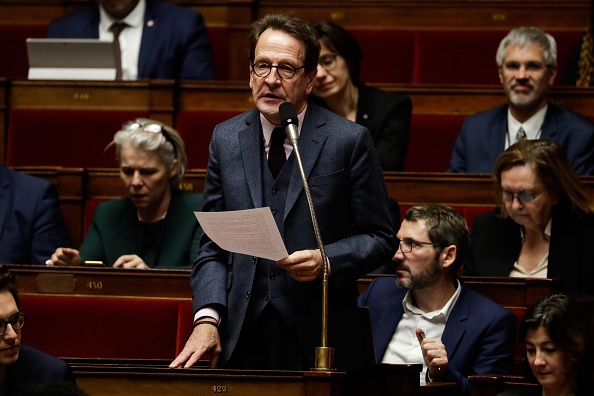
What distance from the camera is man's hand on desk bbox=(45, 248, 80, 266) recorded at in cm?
185

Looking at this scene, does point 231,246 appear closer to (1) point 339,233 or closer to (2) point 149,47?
(1) point 339,233

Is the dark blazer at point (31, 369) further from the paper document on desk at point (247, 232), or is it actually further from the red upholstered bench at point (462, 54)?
the red upholstered bench at point (462, 54)

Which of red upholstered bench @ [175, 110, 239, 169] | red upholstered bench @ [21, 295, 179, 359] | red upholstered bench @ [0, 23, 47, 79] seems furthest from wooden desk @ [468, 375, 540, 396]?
red upholstered bench @ [0, 23, 47, 79]

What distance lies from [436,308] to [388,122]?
2.10ft

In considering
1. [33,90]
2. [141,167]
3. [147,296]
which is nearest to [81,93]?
[33,90]

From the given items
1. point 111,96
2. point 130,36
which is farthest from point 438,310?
point 130,36

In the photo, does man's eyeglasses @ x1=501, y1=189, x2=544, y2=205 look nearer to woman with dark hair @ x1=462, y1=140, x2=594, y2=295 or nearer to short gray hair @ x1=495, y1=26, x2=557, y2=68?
woman with dark hair @ x1=462, y1=140, x2=594, y2=295

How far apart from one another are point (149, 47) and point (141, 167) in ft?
2.06

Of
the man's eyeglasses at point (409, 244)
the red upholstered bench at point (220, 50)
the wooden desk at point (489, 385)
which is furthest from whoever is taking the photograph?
the red upholstered bench at point (220, 50)

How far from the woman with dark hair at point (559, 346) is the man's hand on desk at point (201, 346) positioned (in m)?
0.49

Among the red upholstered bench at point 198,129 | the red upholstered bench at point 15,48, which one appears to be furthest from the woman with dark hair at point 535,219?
the red upholstered bench at point 15,48

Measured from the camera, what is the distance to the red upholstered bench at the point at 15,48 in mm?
2814

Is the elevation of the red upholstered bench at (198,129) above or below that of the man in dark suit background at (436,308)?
above

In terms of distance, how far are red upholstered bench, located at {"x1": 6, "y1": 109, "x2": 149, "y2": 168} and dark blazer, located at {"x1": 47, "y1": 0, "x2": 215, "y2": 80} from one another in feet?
0.76
